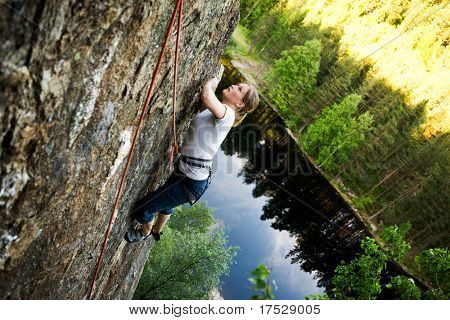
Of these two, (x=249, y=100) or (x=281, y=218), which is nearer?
(x=249, y=100)

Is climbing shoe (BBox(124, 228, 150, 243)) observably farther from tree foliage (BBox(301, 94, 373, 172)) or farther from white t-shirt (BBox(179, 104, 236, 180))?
tree foliage (BBox(301, 94, 373, 172))

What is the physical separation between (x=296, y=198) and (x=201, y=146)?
32.2m

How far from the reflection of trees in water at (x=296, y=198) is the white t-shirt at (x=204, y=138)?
28.2m

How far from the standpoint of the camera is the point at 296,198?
119 feet

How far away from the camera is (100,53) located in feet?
9.45

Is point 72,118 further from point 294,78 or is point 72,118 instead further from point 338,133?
point 294,78

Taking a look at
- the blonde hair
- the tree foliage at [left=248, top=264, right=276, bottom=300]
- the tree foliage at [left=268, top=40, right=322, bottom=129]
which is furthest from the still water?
the tree foliage at [left=248, top=264, right=276, bottom=300]

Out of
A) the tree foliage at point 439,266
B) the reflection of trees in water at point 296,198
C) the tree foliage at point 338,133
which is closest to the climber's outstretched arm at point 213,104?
the tree foliage at point 439,266

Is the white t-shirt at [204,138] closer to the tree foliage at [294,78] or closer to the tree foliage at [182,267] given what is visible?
the tree foliage at [182,267]

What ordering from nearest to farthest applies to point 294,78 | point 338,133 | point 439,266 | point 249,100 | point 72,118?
point 72,118
point 249,100
point 439,266
point 338,133
point 294,78

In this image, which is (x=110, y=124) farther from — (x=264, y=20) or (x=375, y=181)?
(x=264, y=20)

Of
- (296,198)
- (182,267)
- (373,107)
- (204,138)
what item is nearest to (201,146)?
(204,138)
